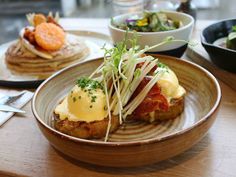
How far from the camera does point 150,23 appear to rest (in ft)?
4.21

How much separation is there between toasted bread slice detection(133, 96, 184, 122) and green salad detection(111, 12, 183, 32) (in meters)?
0.41

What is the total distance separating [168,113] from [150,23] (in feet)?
1.60

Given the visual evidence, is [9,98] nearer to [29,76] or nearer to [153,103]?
[29,76]

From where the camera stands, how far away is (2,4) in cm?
361

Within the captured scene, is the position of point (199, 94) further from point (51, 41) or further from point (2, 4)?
point (2, 4)

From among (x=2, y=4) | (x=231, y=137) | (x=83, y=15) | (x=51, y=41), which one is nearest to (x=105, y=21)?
(x=51, y=41)

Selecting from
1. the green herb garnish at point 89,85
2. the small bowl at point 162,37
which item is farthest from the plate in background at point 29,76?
the green herb garnish at point 89,85

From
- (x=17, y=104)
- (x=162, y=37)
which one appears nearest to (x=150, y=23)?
(x=162, y=37)

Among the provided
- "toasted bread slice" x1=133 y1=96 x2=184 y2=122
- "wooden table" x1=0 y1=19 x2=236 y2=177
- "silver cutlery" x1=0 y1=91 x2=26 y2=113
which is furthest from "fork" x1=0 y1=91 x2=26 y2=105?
"toasted bread slice" x1=133 y1=96 x2=184 y2=122

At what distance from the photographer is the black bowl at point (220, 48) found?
3.51ft

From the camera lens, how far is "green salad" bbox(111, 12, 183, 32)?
126cm

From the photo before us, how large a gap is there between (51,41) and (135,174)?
0.76 metres

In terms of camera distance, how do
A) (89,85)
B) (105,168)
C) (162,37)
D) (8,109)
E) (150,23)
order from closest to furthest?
(105,168) < (89,85) < (8,109) < (162,37) < (150,23)

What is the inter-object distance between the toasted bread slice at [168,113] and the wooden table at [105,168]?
0.34ft
